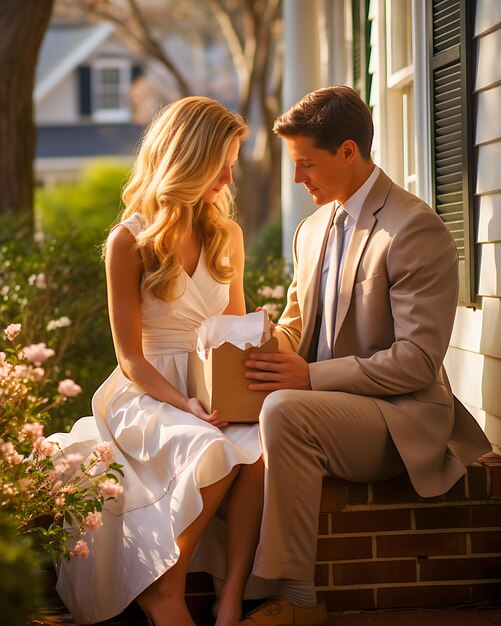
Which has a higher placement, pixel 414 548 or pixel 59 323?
pixel 59 323

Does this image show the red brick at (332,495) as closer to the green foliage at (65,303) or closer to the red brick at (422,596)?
the red brick at (422,596)

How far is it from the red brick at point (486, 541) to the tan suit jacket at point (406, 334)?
0.27 m

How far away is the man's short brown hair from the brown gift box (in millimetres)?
773

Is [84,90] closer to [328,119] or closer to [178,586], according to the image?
[328,119]

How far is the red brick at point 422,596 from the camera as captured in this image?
3.49 meters

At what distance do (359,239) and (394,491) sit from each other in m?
0.90

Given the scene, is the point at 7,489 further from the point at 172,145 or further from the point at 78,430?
the point at 172,145

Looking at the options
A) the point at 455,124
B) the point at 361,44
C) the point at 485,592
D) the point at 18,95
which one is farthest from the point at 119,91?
the point at 485,592

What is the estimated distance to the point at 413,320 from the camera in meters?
3.30

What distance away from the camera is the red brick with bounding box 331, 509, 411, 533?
345cm

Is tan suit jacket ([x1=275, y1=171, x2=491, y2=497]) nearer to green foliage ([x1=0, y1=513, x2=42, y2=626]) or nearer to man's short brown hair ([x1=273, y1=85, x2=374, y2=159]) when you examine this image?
man's short brown hair ([x1=273, y1=85, x2=374, y2=159])

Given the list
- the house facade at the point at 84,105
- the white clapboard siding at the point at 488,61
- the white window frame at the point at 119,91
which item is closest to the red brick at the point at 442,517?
the white clapboard siding at the point at 488,61

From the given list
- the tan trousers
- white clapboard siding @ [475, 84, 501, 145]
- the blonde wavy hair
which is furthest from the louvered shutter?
the tan trousers

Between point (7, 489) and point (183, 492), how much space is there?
22.0 inches
